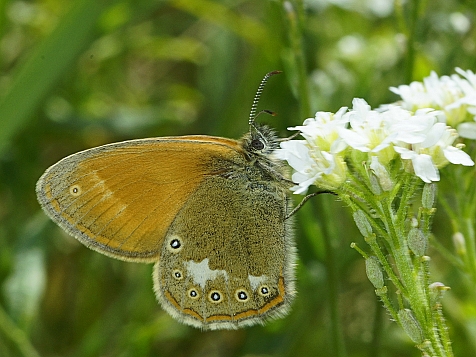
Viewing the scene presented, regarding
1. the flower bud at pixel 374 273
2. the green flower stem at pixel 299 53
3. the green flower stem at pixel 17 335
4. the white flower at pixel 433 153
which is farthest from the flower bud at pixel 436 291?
the green flower stem at pixel 17 335

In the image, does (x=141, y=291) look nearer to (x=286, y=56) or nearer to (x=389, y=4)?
(x=286, y=56)

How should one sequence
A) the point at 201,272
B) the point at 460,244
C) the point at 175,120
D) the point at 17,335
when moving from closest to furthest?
the point at 460,244, the point at 201,272, the point at 17,335, the point at 175,120

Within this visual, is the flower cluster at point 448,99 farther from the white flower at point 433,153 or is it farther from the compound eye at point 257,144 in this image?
the compound eye at point 257,144

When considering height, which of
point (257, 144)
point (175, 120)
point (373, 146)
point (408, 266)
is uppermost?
point (175, 120)

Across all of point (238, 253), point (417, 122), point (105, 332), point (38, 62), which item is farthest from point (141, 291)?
point (417, 122)

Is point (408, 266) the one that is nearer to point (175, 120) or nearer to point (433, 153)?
point (433, 153)

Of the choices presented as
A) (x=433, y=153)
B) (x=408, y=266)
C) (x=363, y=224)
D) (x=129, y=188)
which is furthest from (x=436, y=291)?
(x=129, y=188)
